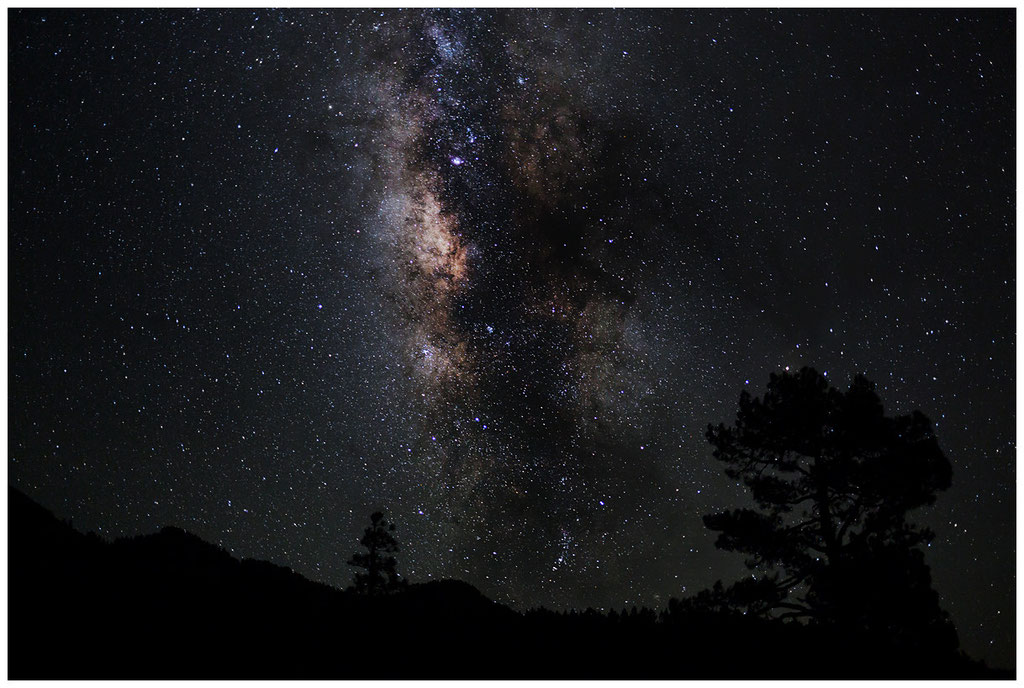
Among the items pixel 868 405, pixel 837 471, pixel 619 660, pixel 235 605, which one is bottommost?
pixel 619 660

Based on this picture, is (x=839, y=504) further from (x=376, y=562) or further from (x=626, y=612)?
(x=376, y=562)

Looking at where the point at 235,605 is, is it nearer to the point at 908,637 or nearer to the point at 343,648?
the point at 343,648

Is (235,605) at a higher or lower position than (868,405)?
lower

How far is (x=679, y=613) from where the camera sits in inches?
469

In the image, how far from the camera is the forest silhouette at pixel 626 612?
29.1 ft

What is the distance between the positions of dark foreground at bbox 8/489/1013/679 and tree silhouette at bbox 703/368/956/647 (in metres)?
0.81

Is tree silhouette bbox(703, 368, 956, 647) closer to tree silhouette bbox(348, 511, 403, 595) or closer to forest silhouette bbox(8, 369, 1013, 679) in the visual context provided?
forest silhouette bbox(8, 369, 1013, 679)

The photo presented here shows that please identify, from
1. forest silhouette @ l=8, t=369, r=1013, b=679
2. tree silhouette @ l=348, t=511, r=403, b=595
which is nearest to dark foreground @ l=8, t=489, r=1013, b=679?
forest silhouette @ l=8, t=369, r=1013, b=679

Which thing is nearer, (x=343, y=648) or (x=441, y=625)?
(x=343, y=648)

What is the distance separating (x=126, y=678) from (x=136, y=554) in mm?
7732

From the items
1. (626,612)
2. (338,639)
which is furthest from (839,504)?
(338,639)

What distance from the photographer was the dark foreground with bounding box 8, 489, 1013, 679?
848 centimetres

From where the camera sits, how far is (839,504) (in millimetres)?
12445

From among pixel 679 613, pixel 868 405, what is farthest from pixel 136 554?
pixel 868 405
